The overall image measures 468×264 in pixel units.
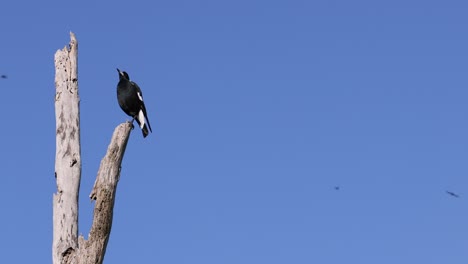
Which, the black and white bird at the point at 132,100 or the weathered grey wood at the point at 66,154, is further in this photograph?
the black and white bird at the point at 132,100

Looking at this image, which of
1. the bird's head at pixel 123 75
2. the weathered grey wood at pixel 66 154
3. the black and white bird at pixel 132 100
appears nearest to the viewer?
the weathered grey wood at pixel 66 154

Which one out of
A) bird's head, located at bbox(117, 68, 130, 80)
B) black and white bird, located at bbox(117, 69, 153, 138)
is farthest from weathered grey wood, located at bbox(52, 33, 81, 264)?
bird's head, located at bbox(117, 68, 130, 80)

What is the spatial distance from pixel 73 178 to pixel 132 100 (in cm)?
441

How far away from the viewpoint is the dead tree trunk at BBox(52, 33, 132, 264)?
8.47 metres

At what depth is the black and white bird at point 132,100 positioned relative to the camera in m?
12.6

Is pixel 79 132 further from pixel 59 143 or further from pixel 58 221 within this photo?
pixel 58 221

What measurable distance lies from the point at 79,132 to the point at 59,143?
22 cm

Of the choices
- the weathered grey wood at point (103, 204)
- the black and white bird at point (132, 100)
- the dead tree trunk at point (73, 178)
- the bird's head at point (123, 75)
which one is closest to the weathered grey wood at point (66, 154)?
the dead tree trunk at point (73, 178)

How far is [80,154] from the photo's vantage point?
9.00m

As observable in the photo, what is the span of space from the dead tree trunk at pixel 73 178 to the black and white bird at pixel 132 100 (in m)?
3.04

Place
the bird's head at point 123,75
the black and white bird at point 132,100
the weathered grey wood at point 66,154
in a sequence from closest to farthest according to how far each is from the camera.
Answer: the weathered grey wood at point 66,154, the black and white bird at point 132,100, the bird's head at point 123,75

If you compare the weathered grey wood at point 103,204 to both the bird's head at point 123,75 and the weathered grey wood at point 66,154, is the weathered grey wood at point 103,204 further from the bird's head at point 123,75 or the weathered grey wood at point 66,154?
the bird's head at point 123,75

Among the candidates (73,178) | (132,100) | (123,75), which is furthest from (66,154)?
(123,75)

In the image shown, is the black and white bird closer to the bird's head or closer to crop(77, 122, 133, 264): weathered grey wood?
the bird's head
